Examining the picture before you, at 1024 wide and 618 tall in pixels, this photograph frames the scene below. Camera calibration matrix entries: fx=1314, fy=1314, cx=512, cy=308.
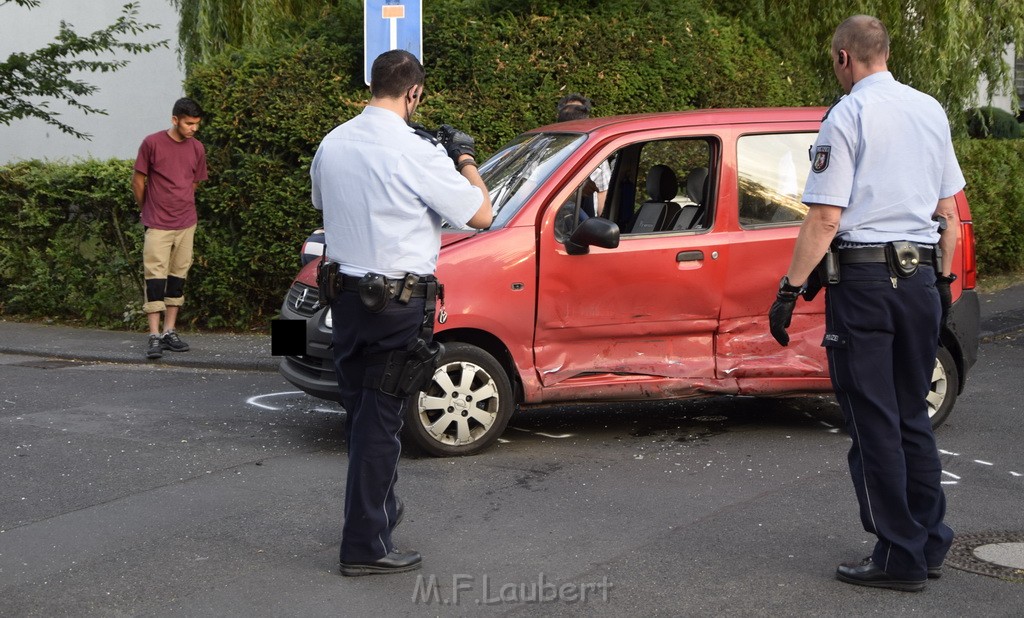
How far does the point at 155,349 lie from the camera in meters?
10.3

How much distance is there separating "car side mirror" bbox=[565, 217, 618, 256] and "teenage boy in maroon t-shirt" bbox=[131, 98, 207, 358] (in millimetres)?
4569

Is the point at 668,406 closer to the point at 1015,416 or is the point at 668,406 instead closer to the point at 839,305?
the point at 1015,416

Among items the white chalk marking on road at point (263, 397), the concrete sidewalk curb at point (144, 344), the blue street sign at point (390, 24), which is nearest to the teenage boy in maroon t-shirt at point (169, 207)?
the concrete sidewalk curb at point (144, 344)

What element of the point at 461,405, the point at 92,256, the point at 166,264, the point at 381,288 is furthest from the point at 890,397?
the point at 92,256

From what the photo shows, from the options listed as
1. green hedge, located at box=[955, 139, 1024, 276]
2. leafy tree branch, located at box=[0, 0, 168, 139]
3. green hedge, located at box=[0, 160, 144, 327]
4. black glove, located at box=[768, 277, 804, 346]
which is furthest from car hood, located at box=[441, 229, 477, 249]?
green hedge, located at box=[955, 139, 1024, 276]

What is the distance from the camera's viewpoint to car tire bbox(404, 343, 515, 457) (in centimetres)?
664

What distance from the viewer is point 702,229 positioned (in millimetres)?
7129

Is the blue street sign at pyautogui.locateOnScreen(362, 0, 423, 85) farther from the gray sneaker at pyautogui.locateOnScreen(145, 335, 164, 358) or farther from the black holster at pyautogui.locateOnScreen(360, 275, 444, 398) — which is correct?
the black holster at pyautogui.locateOnScreen(360, 275, 444, 398)

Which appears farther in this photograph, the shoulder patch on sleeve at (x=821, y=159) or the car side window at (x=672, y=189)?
the car side window at (x=672, y=189)

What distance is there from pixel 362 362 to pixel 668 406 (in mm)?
3780

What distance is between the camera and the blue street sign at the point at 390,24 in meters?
9.79

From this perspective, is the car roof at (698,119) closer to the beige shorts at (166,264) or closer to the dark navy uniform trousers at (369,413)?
the dark navy uniform trousers at (369,413)

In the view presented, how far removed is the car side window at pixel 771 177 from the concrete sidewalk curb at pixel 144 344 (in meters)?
4.24

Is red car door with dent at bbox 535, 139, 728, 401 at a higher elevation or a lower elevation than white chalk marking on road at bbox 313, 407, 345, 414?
higher
